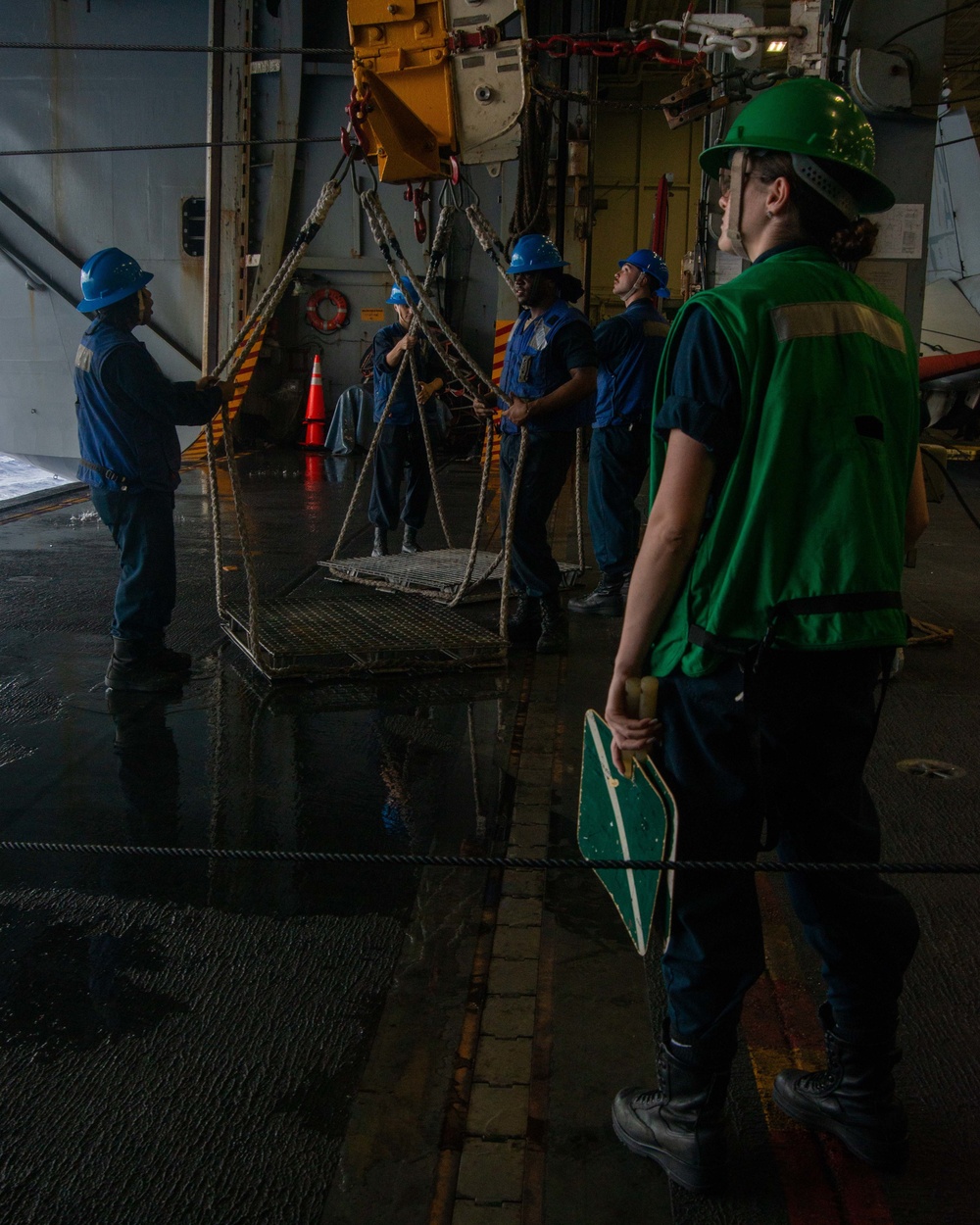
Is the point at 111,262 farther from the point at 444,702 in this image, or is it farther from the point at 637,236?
the point at 637,236

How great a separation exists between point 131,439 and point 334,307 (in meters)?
10.8

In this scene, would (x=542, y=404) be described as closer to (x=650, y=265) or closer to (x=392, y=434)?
(x=650, y=265)

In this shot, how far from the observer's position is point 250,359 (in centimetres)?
1383

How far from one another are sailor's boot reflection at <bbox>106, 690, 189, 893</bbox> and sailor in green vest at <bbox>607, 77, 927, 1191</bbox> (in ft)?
5.93

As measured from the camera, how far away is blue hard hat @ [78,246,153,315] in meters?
4.59

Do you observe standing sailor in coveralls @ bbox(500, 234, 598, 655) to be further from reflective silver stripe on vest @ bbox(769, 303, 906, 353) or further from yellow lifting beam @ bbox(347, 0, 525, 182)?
reflective silver stripe on vest @ bbox(769, 303, 906, 353)

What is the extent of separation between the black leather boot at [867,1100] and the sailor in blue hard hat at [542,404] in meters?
3.55

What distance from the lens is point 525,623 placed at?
567 centimetres

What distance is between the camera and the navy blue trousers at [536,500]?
540cm

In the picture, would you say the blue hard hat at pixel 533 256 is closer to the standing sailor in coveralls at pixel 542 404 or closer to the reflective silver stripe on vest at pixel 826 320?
the standing sailor in coveralls at pixel 542 404

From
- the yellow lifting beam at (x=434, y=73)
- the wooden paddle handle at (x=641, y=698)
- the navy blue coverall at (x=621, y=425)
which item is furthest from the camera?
the navy blue coverall at (x=621, y=425)

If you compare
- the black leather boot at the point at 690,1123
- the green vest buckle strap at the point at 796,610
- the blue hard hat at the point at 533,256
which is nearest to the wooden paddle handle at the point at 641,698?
the green vest buckle strap at the point at 796,610

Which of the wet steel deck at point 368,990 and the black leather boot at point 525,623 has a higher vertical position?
the black leather boot at point 525,623

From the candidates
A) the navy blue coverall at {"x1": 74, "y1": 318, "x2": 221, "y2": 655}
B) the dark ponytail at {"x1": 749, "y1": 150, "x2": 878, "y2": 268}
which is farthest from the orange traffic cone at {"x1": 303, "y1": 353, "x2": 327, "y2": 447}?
the dark ponytail at {"x1": 749, "y1": 150, "x2": 878, "y2": 268}
